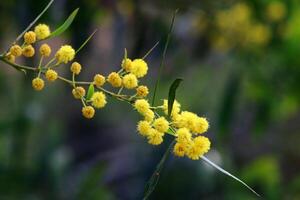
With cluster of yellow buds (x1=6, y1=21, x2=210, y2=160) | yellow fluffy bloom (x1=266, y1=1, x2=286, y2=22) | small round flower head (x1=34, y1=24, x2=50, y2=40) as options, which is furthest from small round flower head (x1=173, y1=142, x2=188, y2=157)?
yellow fluffy bloom (x1=266, y1=1, x2=286, y2=22)

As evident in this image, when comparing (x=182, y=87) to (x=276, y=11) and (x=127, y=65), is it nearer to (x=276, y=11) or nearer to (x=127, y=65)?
(x=276, y=11)

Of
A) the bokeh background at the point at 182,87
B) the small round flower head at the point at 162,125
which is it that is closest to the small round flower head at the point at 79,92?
the small round flower head at the point at 162,125

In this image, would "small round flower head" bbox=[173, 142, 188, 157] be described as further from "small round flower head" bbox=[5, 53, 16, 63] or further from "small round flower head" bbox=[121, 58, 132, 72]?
"small round flower head" bbox=[5, 53, 16, 63]

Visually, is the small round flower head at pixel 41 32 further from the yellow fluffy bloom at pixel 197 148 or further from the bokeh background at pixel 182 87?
the bokeh background at pixel 182 87

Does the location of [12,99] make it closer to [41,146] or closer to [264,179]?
[41,146]

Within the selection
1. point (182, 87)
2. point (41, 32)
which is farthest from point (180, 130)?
point (182, 87)

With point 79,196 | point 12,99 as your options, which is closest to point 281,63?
point 79,196
